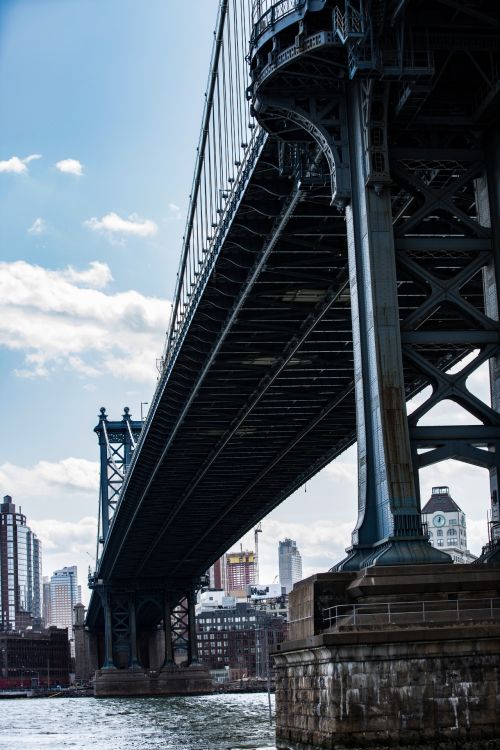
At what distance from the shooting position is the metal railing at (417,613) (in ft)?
63.0

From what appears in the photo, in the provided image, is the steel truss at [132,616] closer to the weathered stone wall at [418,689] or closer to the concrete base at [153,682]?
the concrete base at [153,682]

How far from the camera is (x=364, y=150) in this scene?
79.4ft

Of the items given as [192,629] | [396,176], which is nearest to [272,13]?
[396,176]

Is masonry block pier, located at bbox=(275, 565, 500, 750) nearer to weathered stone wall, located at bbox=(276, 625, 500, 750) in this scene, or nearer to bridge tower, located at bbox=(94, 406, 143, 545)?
weathered stone wall, located at bbox=(276, 625, 500, 750)

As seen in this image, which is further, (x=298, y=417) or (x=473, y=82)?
(x=298, y=417)

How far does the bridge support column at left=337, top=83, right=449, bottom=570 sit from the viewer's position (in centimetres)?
2148

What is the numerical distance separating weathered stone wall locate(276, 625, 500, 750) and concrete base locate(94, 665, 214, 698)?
347 feet

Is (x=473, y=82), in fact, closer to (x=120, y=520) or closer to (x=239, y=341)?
(x=239, y=341)

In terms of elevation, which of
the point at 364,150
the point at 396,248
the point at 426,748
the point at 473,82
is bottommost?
the point at 426,748

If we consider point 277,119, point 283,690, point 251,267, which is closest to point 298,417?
point 251,267

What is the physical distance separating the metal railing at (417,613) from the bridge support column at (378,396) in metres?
1.12

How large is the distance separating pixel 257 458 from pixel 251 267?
31016mm

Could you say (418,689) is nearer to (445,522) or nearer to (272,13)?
(272,13)

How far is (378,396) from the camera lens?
22.3 metres
